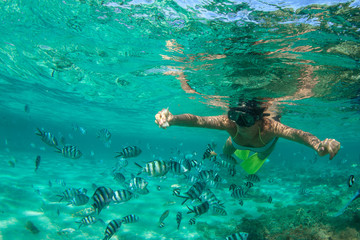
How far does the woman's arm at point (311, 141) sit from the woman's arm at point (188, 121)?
1471mm

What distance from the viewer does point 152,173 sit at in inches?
218

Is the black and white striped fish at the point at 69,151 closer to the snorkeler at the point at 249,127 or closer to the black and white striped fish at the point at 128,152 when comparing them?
the black and white striped fish at the point at 128,152

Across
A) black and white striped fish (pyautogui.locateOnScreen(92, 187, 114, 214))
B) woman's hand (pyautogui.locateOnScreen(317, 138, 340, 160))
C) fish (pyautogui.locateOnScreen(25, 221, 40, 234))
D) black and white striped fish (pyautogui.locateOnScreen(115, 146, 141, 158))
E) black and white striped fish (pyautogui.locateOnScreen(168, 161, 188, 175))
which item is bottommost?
fish (pyautogui.locateOnScreen(25, 221, 40, 234))

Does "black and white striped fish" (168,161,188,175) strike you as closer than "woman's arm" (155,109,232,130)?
No

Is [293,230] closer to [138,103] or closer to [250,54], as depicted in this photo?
[250,54]

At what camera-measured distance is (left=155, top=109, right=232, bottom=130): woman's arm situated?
3.83m

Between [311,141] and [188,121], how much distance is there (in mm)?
2703

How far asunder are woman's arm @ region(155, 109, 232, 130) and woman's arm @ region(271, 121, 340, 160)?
147 centimetres

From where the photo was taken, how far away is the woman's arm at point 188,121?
12.6ft

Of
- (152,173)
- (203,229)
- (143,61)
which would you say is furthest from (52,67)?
(203,229)

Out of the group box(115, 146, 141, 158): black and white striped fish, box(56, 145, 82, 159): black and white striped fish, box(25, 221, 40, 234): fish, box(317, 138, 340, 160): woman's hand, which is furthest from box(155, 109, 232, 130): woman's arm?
box(25, 221, 40, 234): fish

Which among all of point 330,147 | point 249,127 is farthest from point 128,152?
point 330,147

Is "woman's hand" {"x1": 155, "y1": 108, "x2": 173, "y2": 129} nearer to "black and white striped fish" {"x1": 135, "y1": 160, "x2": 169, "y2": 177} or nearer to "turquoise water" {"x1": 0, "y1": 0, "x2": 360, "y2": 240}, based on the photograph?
"black and white striped fish" {"x1": 135, "y1": 160, "x2": 169, "y2": 177}

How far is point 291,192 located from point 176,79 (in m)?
14.4
